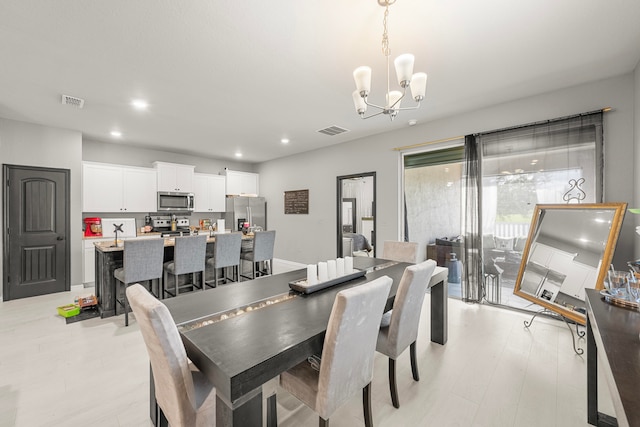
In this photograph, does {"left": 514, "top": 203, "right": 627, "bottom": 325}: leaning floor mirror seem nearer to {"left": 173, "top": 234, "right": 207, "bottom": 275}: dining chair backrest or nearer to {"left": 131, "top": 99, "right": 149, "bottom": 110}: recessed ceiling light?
{"left": 173, "top": 234, "right": 207, "bottom": 275}: dining chair backrest

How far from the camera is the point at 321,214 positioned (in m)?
5.86

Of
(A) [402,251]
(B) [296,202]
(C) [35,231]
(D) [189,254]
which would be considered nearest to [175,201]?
(C) [35,231]

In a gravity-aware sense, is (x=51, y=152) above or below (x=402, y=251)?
above

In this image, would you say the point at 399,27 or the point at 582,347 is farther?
the point at 582,347

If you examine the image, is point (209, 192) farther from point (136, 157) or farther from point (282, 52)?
point (282, 52)

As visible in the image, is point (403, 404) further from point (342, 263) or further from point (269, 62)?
point (269, 62)

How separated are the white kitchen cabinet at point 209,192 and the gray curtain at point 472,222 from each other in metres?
5.38

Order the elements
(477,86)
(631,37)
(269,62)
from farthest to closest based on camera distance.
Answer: (477,86) < (269,62) < (631,37)

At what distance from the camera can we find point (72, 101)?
3285mm

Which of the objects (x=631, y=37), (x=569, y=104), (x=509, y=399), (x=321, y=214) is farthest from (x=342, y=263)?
(x=321, y=214)

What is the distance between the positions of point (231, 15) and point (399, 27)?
1252mm

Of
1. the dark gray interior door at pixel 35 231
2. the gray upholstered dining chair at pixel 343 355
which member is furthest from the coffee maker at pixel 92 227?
the gray upholstered dining chair at pixel 343 355

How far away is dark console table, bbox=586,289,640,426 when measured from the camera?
2.74ft

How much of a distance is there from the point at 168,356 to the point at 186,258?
2.76 m
